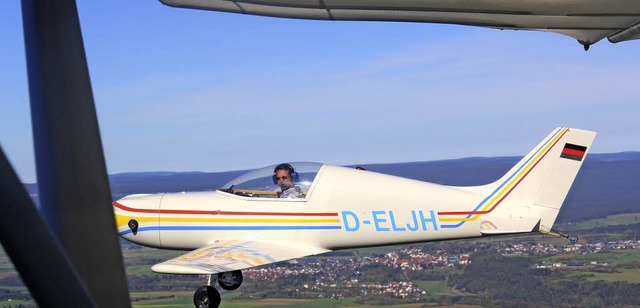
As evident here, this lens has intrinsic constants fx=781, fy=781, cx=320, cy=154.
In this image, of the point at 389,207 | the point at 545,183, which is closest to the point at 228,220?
the point at 389,207

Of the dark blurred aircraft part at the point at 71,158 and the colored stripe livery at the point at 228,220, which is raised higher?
the dark blurred aircraft part at the point at 71,158

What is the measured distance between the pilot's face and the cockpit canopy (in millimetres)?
84

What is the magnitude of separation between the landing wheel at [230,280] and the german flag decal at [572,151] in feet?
17.5

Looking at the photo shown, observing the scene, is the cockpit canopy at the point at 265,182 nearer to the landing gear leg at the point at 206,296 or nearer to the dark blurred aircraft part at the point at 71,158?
the landing gear leg at the point at 206,296

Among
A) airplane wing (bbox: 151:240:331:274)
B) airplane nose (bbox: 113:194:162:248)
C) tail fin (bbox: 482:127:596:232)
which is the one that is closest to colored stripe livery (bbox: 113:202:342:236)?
airplane nose (bbox: 113:194:162:248)

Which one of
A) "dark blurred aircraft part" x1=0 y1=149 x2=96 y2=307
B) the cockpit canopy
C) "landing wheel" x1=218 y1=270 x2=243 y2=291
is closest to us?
"dark blurred aircraft part" x1=0 y1=149 x2=96 y2=307

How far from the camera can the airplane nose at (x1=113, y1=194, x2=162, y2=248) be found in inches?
507

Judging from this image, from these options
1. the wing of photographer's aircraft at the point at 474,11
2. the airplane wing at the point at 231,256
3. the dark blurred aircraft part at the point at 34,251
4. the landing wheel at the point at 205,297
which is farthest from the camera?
the landing wheel at the point at 205,297

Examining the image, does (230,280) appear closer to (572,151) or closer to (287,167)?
(287,167)

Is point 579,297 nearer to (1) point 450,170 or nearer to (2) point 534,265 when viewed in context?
(2) point 534,265

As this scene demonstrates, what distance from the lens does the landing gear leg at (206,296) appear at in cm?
1135

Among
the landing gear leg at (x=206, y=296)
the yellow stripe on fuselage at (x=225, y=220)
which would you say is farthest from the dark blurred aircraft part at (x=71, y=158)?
the yellow stripe on fuselage at (x=225, y=220)

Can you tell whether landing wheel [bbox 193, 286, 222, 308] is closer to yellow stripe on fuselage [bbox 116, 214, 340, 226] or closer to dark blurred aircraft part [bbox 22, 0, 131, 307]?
yellow stripe on fuselage [bbox 116, 214, 340, 226]

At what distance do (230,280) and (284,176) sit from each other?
185 cm
